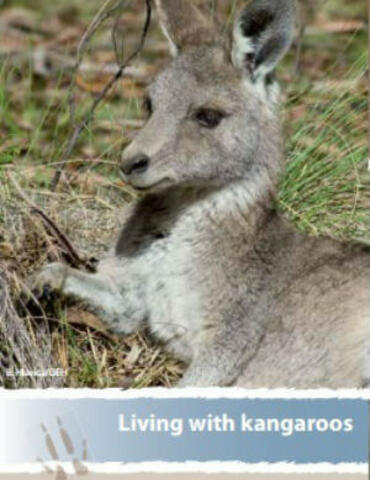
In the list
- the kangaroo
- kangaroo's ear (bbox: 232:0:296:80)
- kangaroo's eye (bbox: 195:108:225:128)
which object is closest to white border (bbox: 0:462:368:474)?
the kangaroo

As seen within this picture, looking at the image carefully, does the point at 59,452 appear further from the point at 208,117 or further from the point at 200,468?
the point at 208,117

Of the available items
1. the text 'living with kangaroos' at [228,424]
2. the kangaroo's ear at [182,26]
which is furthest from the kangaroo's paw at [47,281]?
the kangaroo's ear at [182,26]

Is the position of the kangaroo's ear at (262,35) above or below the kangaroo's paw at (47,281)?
above

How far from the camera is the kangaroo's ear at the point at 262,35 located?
5430 millimetres

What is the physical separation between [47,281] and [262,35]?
1.50 m

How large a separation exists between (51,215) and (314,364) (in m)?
1.57

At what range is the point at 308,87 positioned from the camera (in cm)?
704

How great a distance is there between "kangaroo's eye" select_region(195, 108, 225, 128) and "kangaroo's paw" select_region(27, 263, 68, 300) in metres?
0.95

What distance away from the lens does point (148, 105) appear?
5672mm

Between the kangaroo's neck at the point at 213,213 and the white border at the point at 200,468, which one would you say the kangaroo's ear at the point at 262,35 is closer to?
the kangaroo's neck at the point at 213,213

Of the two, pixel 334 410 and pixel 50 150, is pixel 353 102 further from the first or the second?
pixel 334 410

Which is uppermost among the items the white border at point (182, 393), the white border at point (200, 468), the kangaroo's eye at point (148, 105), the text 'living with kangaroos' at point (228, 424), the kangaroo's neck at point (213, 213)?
the kangaroo's eye at point (148, 105)

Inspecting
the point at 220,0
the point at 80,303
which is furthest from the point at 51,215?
the point at 220,0

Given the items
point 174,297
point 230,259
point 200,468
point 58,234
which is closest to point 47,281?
point 58,234
